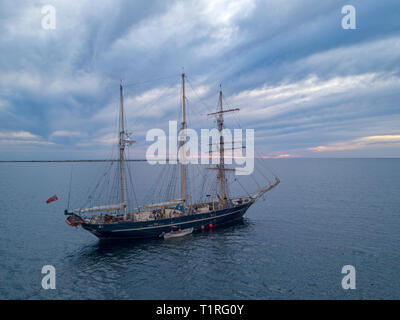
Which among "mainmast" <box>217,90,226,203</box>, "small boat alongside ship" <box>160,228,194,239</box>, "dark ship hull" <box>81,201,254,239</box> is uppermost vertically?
"mainmast" <box>217,90,226,203</box>

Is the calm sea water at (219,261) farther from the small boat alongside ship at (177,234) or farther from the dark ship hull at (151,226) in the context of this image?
the small boat alongside ship at (177,234)

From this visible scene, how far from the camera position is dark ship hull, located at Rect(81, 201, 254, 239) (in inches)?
1528

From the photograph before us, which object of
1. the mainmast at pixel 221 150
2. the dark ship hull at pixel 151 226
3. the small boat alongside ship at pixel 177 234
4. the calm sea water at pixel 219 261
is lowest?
the calm sea water at pixel 219 261

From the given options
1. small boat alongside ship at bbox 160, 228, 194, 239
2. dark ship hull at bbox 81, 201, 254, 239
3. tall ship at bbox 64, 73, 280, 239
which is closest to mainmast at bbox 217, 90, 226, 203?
tall ship at bbox 64, 73, 280, 239

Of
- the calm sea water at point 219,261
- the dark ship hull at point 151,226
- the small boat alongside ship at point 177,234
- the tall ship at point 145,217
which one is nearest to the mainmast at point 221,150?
the tall ship at point 145,217

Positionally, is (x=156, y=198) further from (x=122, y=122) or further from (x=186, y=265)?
(x=186, y=265)

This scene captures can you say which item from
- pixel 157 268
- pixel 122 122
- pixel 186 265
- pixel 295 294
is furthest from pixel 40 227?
pixel 295 294

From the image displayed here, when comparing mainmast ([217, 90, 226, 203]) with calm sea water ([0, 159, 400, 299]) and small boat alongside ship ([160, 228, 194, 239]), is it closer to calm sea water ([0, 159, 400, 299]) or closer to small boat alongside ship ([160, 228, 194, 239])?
calm sea water ([0, 159, 400, 299])

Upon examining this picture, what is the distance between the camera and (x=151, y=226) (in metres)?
40.7

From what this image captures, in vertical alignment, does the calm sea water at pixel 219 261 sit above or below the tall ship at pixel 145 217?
below

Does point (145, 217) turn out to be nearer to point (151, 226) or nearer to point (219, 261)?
point (151, 226)

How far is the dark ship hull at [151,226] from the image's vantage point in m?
38.8
